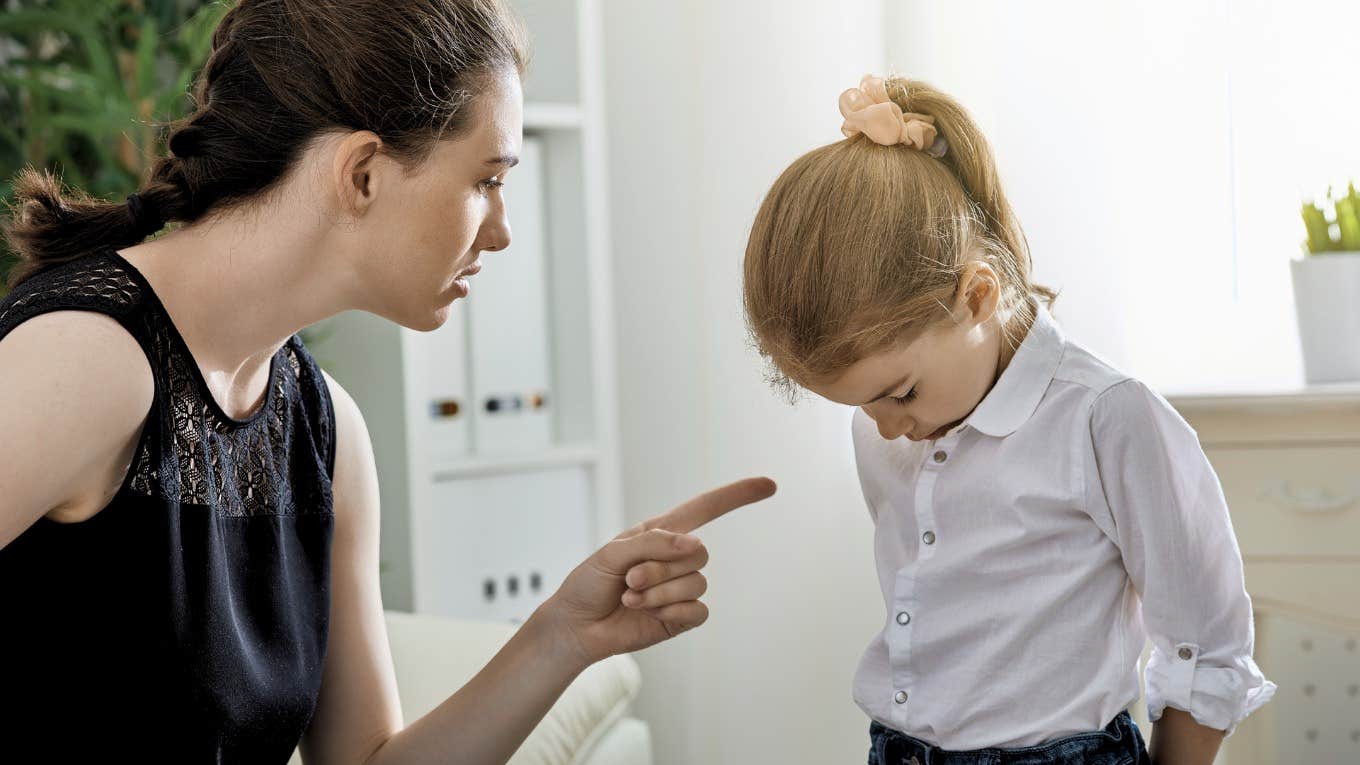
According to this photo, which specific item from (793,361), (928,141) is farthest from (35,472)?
(928,141)

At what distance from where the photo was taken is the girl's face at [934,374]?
1.01 m

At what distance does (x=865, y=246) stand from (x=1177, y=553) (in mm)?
326

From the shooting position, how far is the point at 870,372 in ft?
3.29

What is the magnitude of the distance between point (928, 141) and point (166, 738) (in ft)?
2.49

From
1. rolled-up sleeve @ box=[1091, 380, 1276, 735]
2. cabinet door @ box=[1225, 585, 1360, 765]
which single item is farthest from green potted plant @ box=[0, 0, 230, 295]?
cabinet door @ box=[1225, 585, 1360, 765]

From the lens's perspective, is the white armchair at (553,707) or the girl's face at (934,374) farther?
the white armchair at (553,707)

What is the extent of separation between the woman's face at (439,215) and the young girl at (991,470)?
226 millimetres

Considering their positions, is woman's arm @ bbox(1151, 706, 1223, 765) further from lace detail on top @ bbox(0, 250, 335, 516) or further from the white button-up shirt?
lace detail on top @ bbox(0, 250, 335, 516)

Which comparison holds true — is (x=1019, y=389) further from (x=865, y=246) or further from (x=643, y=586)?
(x=643, y=586)

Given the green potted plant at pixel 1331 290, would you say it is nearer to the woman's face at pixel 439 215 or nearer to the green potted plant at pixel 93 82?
the woman's face at pixel 439 215

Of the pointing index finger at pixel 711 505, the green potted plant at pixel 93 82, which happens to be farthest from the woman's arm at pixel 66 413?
the green potted plant at pixel 93 82

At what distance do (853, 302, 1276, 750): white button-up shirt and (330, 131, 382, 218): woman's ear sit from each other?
507 mm

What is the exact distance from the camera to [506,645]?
1209 mm

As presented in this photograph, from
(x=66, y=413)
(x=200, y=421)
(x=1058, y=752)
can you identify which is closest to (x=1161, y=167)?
(x=1058, y=752)
